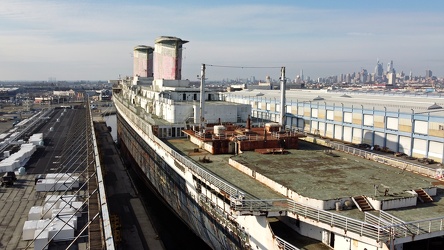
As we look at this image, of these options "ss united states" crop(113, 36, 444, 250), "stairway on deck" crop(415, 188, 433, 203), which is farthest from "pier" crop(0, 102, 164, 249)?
"stairway on deck" crop(415, 188, 433, 203)

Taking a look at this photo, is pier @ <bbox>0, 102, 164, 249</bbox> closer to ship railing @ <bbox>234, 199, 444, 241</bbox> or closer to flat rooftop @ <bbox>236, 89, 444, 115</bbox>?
ship railing @ <bbox>234, 199, 444, 241</bbox>

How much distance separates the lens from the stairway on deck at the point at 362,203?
19.5m

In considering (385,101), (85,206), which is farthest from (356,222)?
(385,101)

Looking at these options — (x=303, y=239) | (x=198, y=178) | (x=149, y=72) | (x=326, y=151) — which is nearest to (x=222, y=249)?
(x=198, y=178)

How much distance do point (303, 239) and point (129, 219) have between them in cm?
2126

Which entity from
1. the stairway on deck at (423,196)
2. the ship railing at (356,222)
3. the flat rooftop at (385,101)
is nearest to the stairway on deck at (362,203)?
the ship railing at (356,222)

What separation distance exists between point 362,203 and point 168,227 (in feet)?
69.9

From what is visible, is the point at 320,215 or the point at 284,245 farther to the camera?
the point at 320,215

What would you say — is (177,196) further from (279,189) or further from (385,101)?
(385,101)

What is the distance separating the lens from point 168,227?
1417 inches

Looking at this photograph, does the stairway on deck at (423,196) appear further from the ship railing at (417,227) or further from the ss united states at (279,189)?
the ship railing at (417,227)

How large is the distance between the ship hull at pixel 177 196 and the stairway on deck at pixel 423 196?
34.8ft

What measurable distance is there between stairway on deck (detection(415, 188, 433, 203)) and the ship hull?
34.8 ft

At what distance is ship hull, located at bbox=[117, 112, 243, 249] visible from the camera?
83.8 feet
